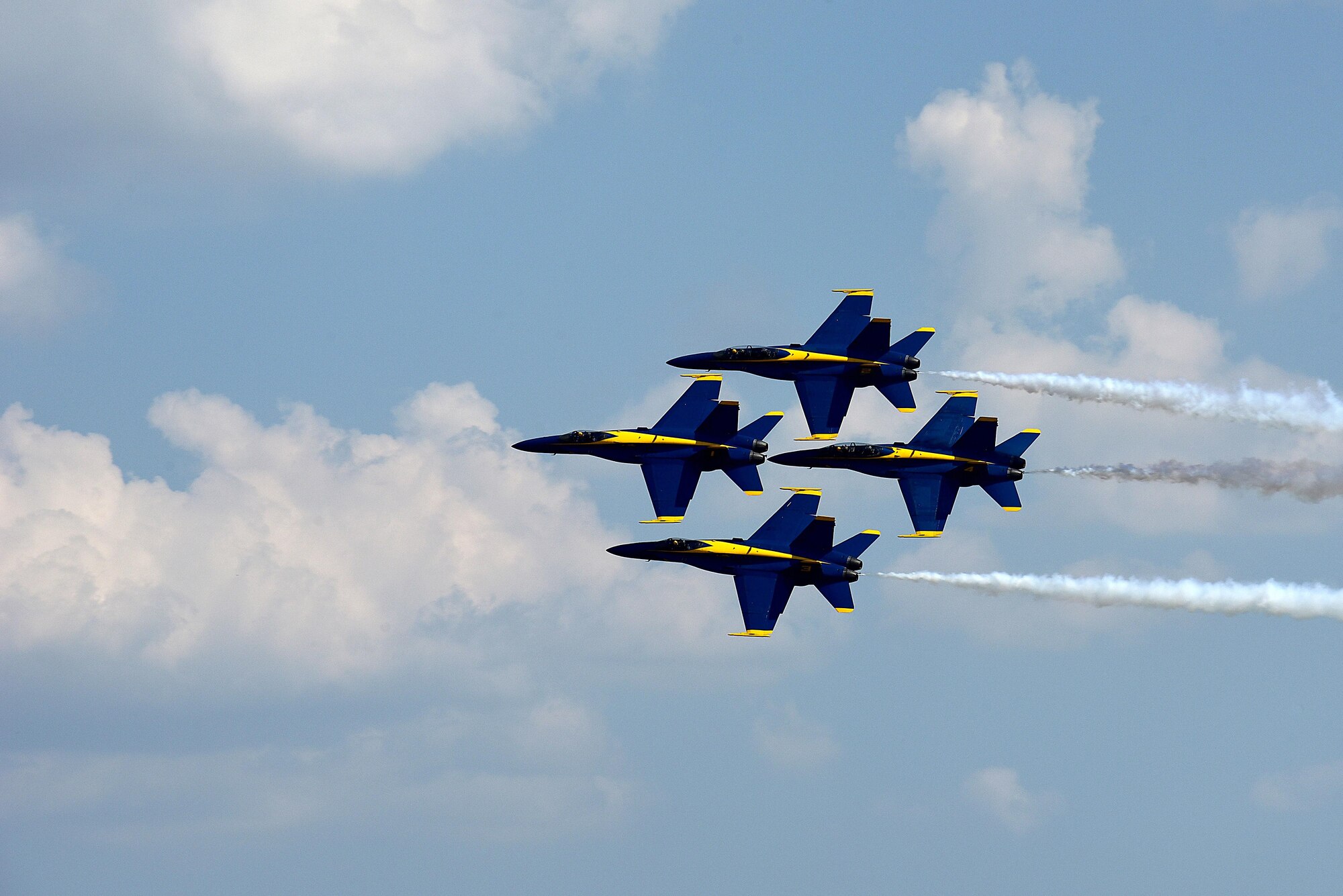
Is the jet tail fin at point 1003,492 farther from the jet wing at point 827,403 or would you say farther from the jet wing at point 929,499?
the jet wing at point 827,403

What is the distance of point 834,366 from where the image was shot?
4609 inches

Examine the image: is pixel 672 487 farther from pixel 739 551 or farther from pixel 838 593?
pixel 838 593

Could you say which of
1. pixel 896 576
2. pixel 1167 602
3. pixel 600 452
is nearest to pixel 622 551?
pixel 600 452

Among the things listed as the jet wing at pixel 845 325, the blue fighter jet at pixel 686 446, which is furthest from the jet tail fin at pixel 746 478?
the jet wing at pixel 845 325

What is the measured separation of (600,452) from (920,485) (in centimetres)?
1960

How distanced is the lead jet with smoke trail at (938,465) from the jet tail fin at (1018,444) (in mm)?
41

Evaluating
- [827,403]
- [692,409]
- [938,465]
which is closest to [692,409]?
[692,409]

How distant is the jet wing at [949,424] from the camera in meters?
120

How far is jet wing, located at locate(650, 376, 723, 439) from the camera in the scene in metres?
119

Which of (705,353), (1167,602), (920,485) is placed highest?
(705,353)

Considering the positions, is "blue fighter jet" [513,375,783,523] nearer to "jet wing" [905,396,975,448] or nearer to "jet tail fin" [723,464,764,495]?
"jet tail fin" [723,464,764,495]

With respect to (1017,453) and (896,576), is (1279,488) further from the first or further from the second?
(896,576)

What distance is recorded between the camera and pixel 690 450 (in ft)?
385

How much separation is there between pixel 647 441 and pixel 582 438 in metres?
4.26
